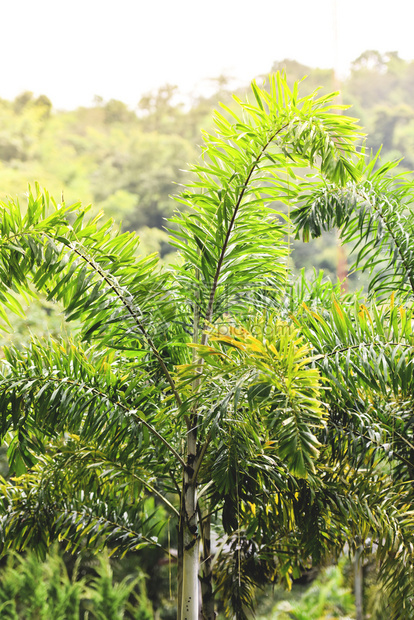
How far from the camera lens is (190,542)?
2438 mm

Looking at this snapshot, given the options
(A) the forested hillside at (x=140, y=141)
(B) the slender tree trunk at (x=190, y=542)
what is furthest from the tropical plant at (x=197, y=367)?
(A) the forested hillside at (x=140, y=141)

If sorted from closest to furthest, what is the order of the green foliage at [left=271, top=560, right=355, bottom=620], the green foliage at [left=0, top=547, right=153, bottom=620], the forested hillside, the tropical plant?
the tropical plant
the green foliage at [left=0, top=547, right=153, bottom=620]
the green foliage at [left=271, top=560, right=355, bottom=620]
the forested hillside

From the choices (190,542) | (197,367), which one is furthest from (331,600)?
(197,367)

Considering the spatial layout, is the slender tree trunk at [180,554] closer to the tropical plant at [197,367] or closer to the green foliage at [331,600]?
the tropical plant at [197,367]

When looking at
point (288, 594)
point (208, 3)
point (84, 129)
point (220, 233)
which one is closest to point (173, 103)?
point (84, 129)

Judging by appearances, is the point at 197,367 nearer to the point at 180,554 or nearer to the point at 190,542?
the point at 190,542

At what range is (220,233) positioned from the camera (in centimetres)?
248

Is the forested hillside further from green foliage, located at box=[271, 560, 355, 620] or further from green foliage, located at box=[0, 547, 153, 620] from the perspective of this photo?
green foliage, located at box=[271, 560, 355, 620]

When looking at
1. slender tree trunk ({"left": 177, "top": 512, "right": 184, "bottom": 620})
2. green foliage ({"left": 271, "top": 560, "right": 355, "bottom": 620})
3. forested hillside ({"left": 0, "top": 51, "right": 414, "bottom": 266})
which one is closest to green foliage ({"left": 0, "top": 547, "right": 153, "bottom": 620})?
green foliage ({"left": 271, "top": 560, "right": 355, "bottom": 620})

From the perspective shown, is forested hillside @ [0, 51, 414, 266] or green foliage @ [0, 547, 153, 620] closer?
green foliage @ [0, 547, 153, 620]

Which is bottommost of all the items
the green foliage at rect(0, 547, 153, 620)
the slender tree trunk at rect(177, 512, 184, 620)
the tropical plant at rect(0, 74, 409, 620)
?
the green foliage at rect(0, 547, 153, 620)

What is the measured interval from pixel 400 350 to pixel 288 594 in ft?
15.7

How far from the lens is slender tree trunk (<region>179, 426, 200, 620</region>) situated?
2.42 m

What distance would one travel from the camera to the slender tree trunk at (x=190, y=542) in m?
2.42
